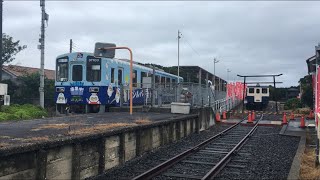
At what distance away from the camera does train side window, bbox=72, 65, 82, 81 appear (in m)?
18.2

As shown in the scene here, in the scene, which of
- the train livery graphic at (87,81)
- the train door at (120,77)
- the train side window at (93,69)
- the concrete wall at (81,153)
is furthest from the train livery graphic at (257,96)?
the concrete wall at (81,153)

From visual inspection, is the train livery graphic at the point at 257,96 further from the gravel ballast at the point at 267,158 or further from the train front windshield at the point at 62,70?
the train front windshield at the point at 62,70

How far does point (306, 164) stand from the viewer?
30.2 ft

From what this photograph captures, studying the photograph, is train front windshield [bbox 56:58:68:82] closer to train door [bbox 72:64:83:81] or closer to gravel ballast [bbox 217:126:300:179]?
train door [bbox 72:64:83:81]

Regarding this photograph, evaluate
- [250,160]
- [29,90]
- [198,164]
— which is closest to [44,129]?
[198,164]

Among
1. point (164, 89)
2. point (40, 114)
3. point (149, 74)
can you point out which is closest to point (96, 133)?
point (164, 89)

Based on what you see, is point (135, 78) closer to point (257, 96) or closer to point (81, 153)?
point (81, 153)

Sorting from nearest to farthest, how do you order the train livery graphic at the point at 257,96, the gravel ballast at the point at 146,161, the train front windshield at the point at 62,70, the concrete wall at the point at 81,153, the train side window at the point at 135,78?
the concrete wall at the point at 81,153 < the gravel ballast at the point at 146,161 < the train front windshield at the point at 62,70 < the train side window at the point at 135,78 < the train livery graphic at the point at 257,96

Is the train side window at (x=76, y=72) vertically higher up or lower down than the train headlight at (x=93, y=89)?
higher up

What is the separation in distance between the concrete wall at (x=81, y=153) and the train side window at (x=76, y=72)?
6.73 metres

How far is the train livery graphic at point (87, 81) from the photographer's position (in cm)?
1786

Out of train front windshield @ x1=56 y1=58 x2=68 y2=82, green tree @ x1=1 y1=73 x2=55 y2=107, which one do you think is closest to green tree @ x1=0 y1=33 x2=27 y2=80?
green tree @ x1=1 y1=73 x2=55 y2=107

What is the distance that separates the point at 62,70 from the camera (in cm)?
1869

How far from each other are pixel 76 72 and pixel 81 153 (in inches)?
430
